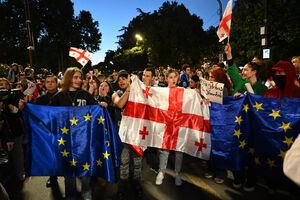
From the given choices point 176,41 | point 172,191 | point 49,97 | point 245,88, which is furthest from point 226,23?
point 176,41

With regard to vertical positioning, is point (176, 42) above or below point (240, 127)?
above

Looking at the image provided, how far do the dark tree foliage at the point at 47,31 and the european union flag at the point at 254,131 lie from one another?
3528cm

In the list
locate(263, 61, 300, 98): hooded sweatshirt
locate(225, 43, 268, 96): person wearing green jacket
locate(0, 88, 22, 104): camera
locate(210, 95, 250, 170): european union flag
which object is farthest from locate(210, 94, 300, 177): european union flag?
locate(0, 88, 22, 104): camera

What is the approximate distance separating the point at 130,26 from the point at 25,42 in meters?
29.5

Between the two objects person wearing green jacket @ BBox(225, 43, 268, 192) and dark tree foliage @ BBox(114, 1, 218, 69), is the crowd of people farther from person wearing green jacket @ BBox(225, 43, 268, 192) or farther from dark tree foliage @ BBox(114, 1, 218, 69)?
dark tree foliage @ BBox(114, 1, 218, 69)

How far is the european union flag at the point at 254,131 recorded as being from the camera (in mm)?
2934

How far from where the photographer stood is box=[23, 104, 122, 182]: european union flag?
3135 mm

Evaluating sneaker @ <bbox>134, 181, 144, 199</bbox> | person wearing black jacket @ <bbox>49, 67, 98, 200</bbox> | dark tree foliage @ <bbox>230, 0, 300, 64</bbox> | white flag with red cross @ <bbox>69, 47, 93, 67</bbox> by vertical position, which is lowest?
sneaker @ <bbox>134, 181, 144, 199</bbox>

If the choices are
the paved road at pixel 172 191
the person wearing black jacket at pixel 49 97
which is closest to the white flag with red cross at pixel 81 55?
the person wearing black jacket at pixel 49 97

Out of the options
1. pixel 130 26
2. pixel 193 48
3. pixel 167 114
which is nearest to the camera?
Result: pixel 167 114

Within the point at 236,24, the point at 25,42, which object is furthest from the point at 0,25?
the point at 236,24

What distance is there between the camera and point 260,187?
11.3 ft

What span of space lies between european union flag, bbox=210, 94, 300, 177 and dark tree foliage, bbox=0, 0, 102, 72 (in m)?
35.3

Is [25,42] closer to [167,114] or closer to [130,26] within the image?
[130,26]
